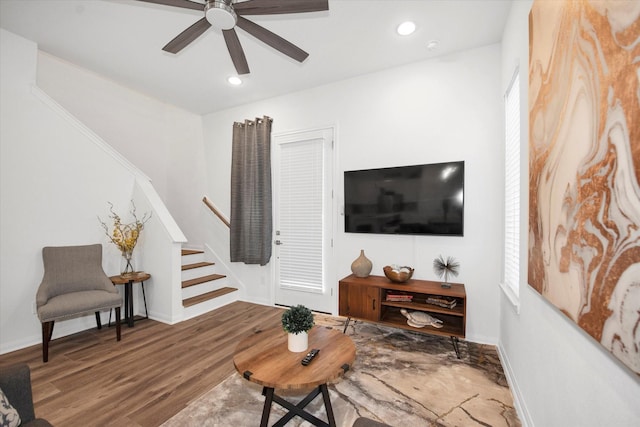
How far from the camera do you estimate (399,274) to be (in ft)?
9.48

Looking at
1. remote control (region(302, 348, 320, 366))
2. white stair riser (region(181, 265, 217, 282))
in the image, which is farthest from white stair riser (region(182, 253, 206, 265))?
remote control (region(302, 348, 320, 366))

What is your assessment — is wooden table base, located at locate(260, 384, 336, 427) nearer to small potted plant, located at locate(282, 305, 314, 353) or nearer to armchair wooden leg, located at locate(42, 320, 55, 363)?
small potted plant, located at locate(282, 305, 314, 353)

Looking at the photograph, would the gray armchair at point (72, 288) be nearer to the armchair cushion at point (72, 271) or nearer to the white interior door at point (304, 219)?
the armchair cushion at point (72, 271)

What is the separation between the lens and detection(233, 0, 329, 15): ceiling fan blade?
175 cm

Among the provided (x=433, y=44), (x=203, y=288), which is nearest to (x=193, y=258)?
(x=203, y=288)

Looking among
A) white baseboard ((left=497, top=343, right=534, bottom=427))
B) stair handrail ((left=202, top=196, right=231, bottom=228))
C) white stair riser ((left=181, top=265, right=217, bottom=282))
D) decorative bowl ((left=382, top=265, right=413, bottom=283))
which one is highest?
stair handrail ((left=202, top=196, right=231, bottom=228))

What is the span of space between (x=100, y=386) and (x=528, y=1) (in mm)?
4192

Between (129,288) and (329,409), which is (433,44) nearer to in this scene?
(329,409)

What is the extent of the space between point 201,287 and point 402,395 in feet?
10.2

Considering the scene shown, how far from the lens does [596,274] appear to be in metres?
0.89

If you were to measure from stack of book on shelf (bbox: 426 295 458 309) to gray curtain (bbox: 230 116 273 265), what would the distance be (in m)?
2.29

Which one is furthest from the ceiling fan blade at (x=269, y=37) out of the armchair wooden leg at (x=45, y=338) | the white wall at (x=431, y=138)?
the armchair wooden leg at (x=45, y=338)

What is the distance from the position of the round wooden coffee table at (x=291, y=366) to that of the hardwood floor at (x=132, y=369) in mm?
751

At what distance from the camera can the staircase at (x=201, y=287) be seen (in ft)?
12.4
